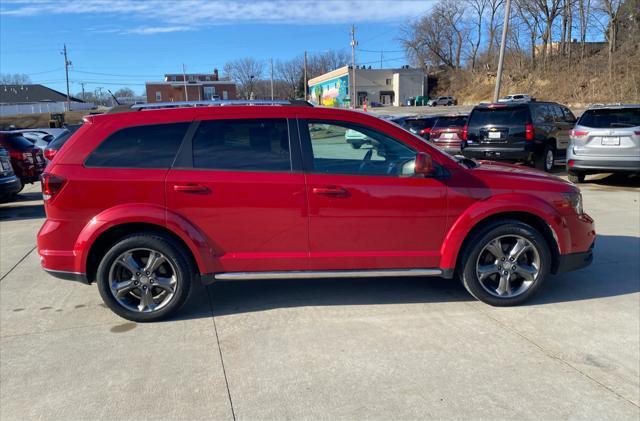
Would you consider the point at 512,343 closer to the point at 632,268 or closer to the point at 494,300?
the point at 494,300

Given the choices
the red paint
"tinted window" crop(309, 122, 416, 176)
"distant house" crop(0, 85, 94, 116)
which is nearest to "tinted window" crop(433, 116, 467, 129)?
the red paint

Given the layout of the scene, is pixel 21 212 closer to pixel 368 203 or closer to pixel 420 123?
pixel 368 203

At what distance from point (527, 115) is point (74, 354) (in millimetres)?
11915

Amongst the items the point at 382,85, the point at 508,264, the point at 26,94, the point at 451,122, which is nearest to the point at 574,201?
the point at 508,264

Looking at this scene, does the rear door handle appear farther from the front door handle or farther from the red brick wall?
the red brick wall

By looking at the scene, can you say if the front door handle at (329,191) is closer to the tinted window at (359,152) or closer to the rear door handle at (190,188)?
the tinted window at (359,152)

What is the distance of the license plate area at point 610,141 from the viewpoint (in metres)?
10.5

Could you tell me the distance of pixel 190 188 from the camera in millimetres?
4121

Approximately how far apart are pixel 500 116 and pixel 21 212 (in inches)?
445

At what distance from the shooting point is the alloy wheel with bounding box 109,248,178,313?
4.20 metres

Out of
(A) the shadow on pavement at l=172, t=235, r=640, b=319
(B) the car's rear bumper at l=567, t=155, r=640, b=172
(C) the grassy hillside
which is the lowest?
(A) the shadow on pavement at l=172, t=235, r=640, b=319

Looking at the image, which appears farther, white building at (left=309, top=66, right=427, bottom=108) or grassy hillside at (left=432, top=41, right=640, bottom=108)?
white building at (left=309, top=66, right=427, bottom=108)

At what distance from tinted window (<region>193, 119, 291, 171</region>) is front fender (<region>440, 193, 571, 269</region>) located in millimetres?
1537

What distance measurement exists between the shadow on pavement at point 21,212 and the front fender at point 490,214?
Result: 8196 millimetres
